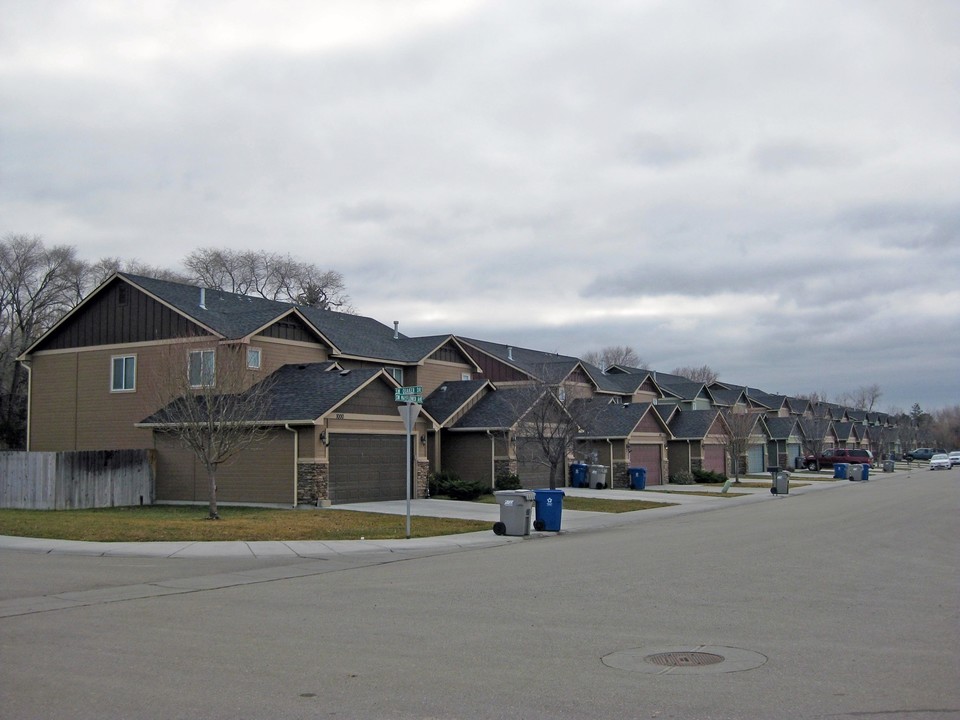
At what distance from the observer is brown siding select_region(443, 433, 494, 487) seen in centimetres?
3756

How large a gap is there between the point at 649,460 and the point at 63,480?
97.3ft

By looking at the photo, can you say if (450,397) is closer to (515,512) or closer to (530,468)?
(530,468)

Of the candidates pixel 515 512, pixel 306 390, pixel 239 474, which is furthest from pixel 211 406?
pixel 515 512

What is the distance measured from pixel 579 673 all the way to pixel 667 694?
941mm

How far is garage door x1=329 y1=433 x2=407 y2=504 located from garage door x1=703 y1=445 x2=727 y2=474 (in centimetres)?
2687

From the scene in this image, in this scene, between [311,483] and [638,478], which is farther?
[638,478]

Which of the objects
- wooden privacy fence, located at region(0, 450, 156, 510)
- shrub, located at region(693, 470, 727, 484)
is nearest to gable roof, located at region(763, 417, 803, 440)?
shrub, located at region(693, 470, 727, 484)

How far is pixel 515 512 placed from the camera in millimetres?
22500

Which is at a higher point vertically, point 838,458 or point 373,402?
point 373,402

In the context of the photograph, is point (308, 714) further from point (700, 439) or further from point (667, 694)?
point (700, 439)

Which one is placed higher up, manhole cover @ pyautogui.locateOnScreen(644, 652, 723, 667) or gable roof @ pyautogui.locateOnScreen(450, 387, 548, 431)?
gable roof @ pyautogui.locateOnScreen(450, 387, 548, 431)

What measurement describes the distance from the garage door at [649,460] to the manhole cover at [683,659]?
3870 centimetres

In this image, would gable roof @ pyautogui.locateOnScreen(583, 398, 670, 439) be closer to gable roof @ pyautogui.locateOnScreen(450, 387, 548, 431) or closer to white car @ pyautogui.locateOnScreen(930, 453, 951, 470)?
gable roof @ pyautogui.locateOnScreen(450, 387, 548, 431)

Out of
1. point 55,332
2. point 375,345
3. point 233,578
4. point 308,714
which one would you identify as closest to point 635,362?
point 375,345
